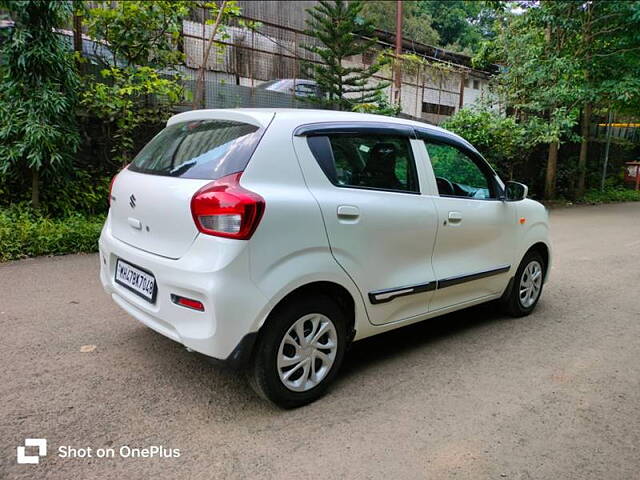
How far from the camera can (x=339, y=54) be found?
12570mm

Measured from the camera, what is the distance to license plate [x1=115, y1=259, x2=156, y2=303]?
9.18 feet

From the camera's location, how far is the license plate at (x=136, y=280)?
9.18 feet

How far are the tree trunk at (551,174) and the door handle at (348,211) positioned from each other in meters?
12.9

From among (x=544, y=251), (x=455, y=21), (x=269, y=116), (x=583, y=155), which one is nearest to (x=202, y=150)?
(x=269, y=116)

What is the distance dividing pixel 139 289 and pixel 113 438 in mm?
823

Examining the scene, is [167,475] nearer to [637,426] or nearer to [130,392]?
[130,392]

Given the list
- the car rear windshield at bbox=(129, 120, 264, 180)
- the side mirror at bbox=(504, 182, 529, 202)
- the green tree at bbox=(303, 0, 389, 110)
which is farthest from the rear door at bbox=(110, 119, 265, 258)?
the green tree at bbox=(303, 0, 389, 110)

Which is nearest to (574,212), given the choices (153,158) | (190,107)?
(190,107)

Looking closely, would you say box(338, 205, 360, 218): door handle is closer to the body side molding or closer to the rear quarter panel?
the rear quarter panel

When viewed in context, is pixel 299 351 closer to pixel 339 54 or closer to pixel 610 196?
pixel 339 54

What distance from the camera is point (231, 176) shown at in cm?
259

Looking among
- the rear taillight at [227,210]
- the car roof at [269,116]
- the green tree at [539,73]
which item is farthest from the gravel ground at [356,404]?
the green tree at [539,73]

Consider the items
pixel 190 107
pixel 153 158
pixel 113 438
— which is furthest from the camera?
pixel 190 107

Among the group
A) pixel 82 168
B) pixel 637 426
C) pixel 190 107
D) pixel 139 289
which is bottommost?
pixel 637 426
